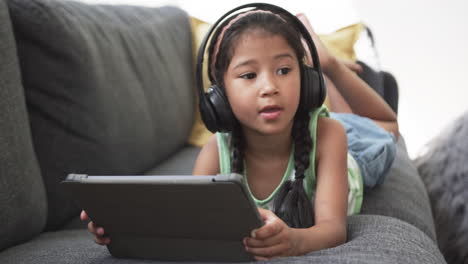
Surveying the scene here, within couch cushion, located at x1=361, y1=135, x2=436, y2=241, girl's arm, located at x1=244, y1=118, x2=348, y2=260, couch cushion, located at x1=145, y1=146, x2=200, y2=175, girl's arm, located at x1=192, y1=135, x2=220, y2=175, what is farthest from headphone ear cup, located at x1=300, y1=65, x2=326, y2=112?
couch cushion, located at x1=145, y1=146, x2=200, y2=175

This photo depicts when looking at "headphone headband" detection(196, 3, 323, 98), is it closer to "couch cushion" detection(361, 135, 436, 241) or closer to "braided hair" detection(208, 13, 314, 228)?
"braided hair" detection(208, 13, 314, 228)

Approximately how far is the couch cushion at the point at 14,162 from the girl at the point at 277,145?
194 mm

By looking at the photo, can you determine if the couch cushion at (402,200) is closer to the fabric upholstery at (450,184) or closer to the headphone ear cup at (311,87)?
the fabric upholstery at (450,184)

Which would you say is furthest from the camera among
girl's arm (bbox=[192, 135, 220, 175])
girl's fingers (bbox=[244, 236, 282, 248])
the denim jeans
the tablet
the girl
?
the denim jeans

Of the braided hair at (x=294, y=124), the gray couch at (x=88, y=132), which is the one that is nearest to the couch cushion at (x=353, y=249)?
the gray couch at (x=88, y=132)

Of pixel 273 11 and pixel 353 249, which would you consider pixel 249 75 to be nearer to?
pixel 273 11

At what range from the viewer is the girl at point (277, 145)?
31.4 inches

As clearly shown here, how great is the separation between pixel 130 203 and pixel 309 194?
47 cm

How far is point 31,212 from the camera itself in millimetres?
921

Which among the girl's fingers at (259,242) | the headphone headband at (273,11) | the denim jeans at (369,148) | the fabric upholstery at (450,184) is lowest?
the fabric upholstery at (450,184)

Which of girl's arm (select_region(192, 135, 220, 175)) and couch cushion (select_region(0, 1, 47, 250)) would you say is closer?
couch cushion (select_region(0, 1, 47, 250))

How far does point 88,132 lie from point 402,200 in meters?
0.80

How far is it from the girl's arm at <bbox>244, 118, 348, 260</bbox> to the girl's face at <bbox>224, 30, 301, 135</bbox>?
138 mm

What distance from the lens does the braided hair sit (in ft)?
2.93
